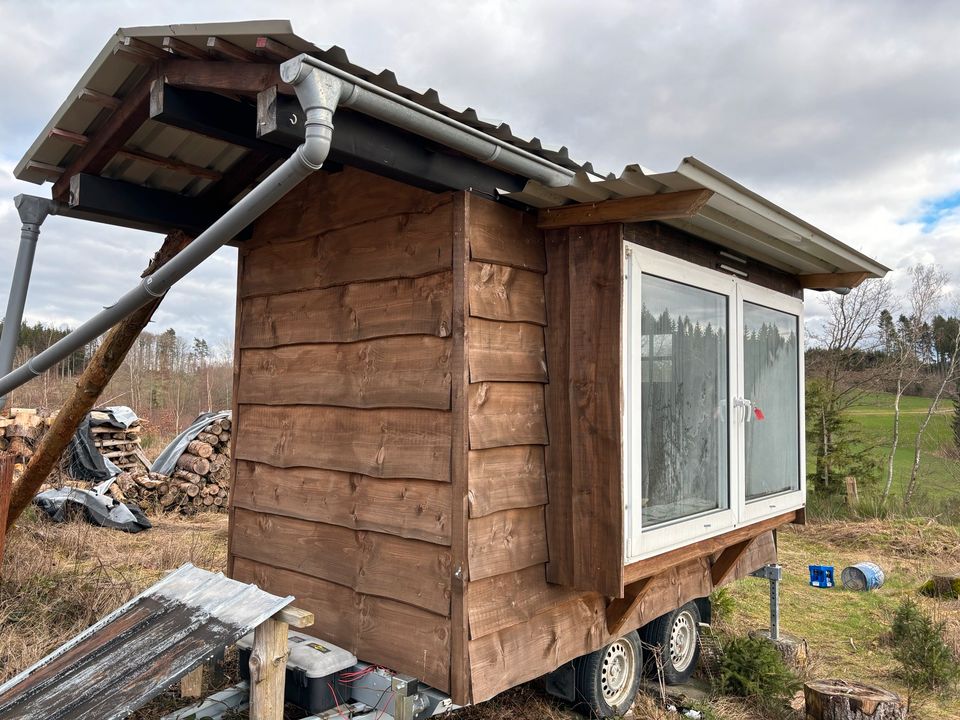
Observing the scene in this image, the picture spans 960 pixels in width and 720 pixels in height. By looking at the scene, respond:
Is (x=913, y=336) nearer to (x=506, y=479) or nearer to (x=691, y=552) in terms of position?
(x=691, y=552)

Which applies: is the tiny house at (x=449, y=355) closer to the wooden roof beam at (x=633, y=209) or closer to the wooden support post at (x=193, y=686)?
the wooden roof beam at (x=633, y=209)

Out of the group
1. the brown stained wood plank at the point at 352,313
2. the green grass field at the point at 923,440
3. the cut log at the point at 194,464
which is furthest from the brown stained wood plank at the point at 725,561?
the green grass field at the point at 923,440

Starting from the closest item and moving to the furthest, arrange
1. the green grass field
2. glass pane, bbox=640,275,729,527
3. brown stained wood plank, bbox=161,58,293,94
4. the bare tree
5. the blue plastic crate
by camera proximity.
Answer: brown stained wood plank, bbox=161,58,293,94 < glass pane, bbox=640,275,729,527 < the blue plastic crate < the green grass field < the bare tree

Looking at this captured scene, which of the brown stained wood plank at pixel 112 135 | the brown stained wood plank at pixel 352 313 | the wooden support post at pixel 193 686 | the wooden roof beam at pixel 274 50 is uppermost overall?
the brown stained wood plank at pixel 112 135

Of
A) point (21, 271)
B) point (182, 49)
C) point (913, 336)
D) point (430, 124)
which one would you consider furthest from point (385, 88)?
point (913, 336)

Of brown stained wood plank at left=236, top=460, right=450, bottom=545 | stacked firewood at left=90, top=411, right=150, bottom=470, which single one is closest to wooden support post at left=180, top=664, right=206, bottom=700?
brown stained wood plank at left=236, top=460, right=450, bottom=545

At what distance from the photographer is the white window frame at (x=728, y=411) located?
271cm

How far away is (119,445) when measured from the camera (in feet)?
29.0

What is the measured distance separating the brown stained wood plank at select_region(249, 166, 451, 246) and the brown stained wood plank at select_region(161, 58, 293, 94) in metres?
0.79

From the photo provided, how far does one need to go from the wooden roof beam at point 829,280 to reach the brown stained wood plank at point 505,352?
8.09ft

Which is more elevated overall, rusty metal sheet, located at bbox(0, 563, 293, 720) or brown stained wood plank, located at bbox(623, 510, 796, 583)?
brown stained wood plank, located at bbox(623, 510, 796, 583)

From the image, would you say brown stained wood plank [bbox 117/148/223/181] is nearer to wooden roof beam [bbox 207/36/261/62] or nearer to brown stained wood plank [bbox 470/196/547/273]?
wooden roof beam [bbox 207/36/261/62]

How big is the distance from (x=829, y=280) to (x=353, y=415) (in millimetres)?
3325

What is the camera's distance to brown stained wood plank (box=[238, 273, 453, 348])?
264 centimetres
